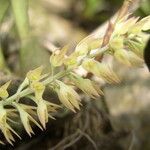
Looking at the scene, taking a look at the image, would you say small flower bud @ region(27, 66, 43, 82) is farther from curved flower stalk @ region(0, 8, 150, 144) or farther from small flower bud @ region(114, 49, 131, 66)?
small flower bud @ region(114, 49, 131, 66)

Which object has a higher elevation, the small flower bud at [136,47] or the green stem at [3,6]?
the green stem at [3,6]

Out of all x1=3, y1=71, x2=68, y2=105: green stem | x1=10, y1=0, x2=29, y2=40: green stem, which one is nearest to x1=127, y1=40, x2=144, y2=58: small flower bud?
x1=3, y1=71, x2=68, y2=105: green stem

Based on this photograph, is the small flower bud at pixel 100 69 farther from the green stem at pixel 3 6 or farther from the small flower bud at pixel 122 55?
the green stem at pixel 3 6

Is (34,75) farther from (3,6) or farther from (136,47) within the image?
(3,6)

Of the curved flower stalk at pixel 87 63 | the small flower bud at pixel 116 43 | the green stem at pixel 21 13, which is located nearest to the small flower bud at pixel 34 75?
the curved flower stalk at pixel 87 63

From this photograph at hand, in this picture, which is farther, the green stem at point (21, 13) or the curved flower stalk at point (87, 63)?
the green stem at point (21, 13)

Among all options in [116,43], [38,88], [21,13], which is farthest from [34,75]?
[21,13]

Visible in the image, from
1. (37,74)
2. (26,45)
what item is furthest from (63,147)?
(37,74)

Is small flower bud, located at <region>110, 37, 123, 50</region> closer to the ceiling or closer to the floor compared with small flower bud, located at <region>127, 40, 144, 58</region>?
closer to the ceiling

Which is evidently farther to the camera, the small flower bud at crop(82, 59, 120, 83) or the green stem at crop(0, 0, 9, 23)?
the green stem at crop(0, 0, 9, 23)

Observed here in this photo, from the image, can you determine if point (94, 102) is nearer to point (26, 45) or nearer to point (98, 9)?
point (26, 45)

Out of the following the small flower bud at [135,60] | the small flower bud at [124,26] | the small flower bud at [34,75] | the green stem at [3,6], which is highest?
the green stem at [3,6]

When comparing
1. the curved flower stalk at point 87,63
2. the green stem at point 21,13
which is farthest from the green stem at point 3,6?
the curved flower stalk at point 87,63

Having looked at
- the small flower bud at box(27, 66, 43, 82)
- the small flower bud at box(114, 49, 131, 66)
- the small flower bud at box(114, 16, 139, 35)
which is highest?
the small flower bud at box(27, 66, 43, 82)
